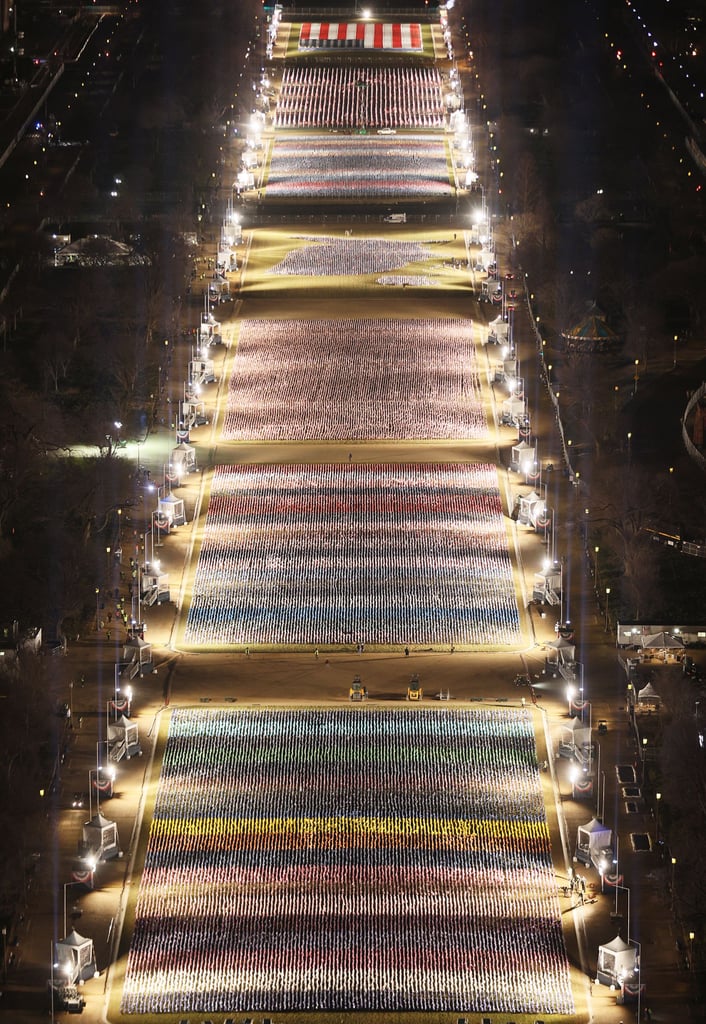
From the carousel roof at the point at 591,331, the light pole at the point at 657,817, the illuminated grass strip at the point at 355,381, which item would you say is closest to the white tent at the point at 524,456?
the illuminated grass strip at the point at 355,381

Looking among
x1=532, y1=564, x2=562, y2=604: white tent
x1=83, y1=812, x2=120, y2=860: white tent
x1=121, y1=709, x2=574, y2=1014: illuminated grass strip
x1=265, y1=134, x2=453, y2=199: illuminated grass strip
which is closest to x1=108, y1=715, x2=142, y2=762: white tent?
x1=121, y1=709, x2=574, y2=1014: illuminated grass strip

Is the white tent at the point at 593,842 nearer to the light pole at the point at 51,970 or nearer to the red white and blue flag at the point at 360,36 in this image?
the light pole at the point at 51,970

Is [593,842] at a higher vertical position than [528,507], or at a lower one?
higher

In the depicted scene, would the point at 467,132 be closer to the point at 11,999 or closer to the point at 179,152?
the point at 179,152

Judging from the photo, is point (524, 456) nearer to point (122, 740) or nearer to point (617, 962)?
point (122, 740)

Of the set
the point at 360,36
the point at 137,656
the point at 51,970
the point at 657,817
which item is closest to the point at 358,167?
the point at 360,36

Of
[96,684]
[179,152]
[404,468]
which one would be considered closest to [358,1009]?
[96,684]
